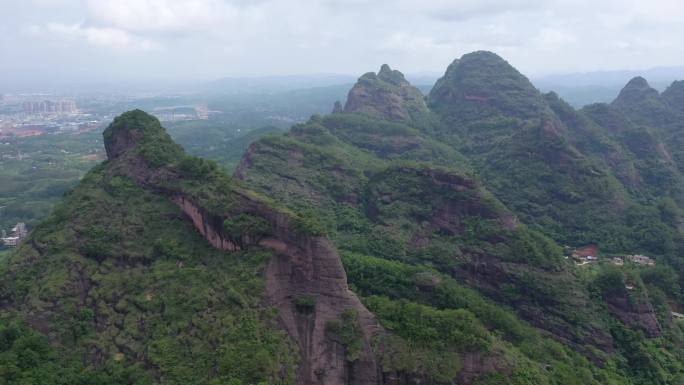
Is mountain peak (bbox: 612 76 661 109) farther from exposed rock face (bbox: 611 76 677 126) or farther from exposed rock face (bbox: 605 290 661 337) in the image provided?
exposed rock face (bbox: 605 290 661 337)

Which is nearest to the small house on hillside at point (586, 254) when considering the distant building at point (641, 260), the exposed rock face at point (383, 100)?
the distant building at point (641, 260)

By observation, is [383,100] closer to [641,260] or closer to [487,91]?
[487,91]

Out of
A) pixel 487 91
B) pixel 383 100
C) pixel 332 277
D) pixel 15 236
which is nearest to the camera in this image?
pixel 332 277

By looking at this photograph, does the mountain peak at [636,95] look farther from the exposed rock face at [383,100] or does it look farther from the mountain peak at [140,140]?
the mountain peak at [140,140]

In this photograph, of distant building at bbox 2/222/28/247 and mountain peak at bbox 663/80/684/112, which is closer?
distant building at bbox 2/222/28/247

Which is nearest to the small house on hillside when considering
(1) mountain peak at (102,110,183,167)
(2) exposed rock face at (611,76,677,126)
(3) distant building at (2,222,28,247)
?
(1) mountain peak at (102,110,183,167)

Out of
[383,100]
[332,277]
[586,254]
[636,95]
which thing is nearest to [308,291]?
[332,277]
